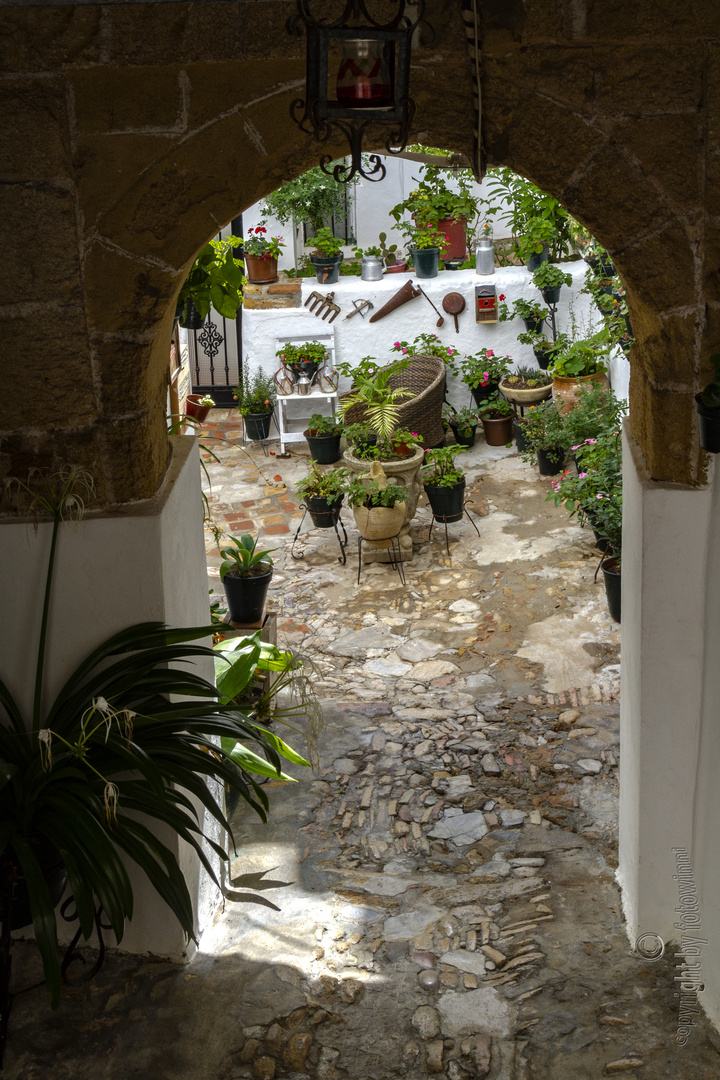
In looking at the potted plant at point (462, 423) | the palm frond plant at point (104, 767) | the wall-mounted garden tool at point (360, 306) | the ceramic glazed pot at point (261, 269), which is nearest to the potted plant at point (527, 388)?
the potted plant at point (462, 423)

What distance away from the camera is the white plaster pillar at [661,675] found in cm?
296

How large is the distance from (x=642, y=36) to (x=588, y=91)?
0.57 ft

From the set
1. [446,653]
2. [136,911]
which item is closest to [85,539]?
[136,911]

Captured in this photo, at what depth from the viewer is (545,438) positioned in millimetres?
7746

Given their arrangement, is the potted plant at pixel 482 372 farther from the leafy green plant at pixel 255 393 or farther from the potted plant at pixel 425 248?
the leafy green plant at pixel 255 393

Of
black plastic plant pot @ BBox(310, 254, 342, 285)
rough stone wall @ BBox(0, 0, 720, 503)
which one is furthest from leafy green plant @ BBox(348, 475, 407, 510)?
rough stone wall @ BBox(0, 0, 720, 503)

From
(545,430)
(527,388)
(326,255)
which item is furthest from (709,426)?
(326,255)

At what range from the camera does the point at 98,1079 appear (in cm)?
287

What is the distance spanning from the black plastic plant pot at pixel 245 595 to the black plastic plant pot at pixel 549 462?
3440 millimetres

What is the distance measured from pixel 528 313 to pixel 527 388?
2.66 feet

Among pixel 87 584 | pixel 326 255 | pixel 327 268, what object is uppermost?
pixel 326 255

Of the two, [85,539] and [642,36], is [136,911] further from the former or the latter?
[642,36]

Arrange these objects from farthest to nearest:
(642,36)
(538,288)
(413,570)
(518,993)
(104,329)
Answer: (538,288)
(413,570)
(518,993)
(104,329)
(642,36)

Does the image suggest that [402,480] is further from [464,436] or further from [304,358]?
[304,358]
